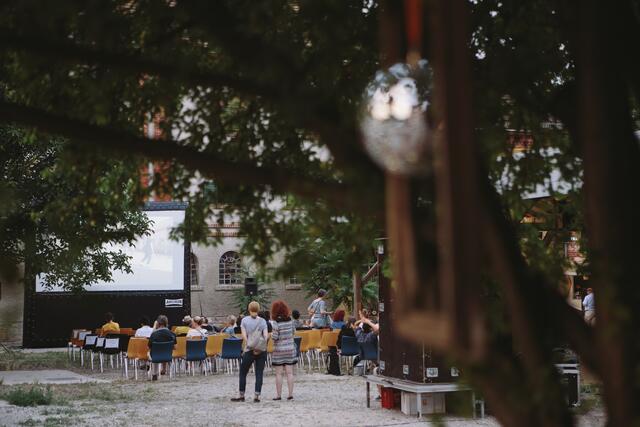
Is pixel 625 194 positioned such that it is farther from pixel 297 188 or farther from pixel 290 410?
pixel 290 410

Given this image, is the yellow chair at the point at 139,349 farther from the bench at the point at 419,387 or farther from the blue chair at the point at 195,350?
the bench at the point at 419,387

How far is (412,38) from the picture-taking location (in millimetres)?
1864

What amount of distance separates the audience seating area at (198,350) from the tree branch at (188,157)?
1415 cm

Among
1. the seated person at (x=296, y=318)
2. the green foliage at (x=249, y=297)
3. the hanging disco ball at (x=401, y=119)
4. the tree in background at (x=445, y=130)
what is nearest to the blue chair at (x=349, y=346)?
the seated person at (x=296, y=318)

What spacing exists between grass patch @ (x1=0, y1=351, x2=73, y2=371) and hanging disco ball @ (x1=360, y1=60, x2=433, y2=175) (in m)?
21.3

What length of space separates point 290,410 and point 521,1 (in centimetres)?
949

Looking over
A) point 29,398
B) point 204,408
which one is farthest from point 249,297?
point 204,408

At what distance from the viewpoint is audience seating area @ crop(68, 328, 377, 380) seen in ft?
59.9

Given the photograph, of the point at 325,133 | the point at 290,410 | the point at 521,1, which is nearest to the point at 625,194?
the point at 325,133

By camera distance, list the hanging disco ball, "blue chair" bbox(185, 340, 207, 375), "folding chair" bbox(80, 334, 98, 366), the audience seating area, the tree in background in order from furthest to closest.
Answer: "folding chair" bbox(80, 334, 98, 366) → "blue chair" bbox(185, 340, 207, 375) → the audience seating area → the hanging disco ball → the tree in background

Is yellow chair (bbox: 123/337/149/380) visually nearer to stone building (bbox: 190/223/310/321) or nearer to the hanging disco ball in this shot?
the hanging disco ball

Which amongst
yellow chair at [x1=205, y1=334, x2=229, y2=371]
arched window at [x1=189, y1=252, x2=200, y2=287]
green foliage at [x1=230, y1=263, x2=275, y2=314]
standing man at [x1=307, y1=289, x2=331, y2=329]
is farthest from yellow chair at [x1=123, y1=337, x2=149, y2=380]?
arched window at [x1=189, y1=252, x2=200, y2=287]

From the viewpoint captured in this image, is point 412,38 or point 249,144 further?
point 249,144

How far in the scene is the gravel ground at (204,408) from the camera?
12.8m
